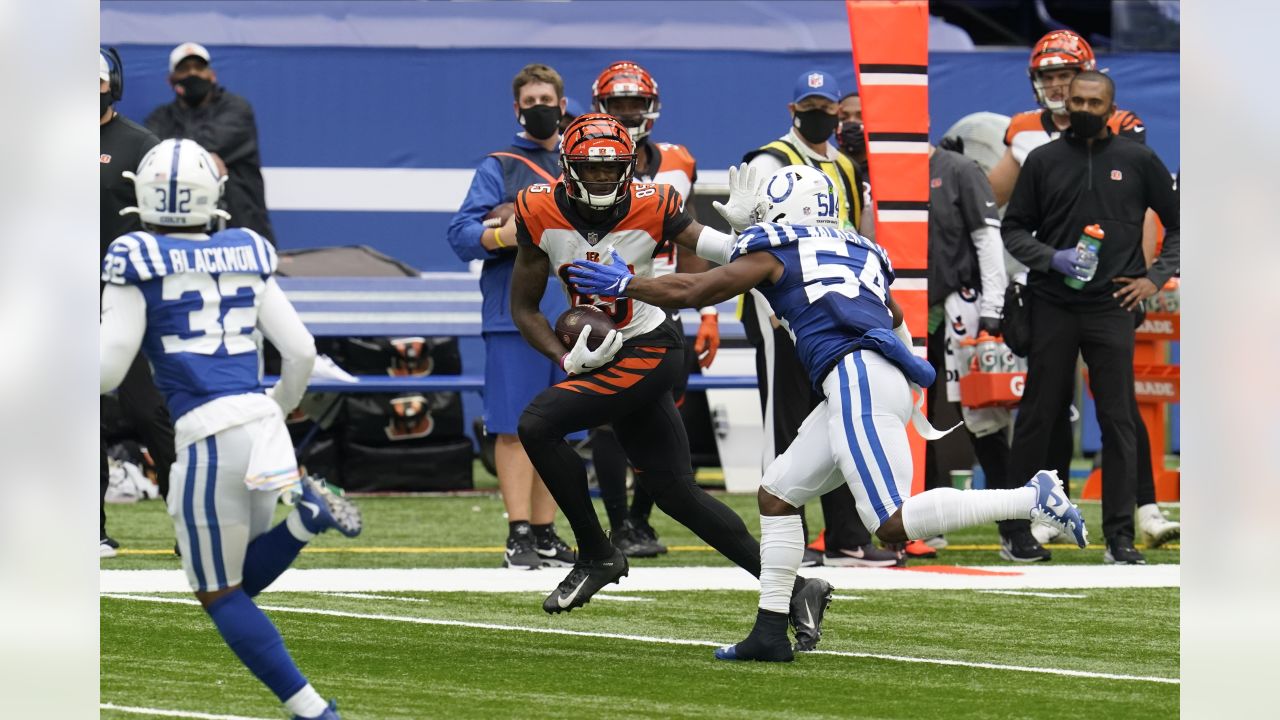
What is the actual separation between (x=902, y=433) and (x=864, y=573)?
262 cm

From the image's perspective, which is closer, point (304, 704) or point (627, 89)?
point (304, 704)

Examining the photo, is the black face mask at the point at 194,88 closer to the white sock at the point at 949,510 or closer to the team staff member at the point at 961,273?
the team staff member at the point at 961,273

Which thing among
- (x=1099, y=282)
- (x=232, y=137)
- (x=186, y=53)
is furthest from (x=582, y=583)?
(x=186, y=53)

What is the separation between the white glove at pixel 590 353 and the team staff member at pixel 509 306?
1.76 meters

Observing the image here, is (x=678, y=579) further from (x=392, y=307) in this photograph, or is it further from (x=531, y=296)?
(x=392, y=307)

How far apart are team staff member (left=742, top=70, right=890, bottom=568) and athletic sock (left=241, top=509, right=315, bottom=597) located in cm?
369

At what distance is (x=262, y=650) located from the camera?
458 cm

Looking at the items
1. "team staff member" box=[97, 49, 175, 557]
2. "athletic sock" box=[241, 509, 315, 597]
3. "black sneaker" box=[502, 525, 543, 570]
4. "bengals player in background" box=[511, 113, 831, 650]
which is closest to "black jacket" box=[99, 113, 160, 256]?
"team staff member" box=[97, 49, 175, 557]

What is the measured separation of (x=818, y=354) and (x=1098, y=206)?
3.15 metres

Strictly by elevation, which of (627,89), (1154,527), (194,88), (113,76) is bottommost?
(1154,527)

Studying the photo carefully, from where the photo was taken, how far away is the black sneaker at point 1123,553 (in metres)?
8.60

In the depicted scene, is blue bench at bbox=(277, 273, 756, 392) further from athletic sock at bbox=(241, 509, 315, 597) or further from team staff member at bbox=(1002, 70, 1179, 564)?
athletic sock at bbox=(241, 509, 315, 597)

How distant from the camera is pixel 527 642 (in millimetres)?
6262

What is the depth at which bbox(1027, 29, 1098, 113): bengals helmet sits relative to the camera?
29.9 ft
